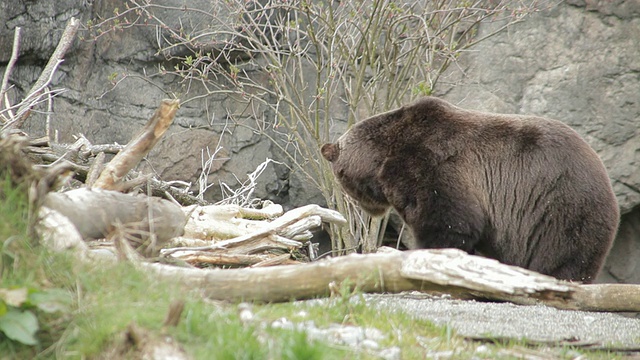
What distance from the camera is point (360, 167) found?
24.2 ft

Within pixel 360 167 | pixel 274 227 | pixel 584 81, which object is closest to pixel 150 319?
pixel 274 227

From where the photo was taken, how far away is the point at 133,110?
435 inches

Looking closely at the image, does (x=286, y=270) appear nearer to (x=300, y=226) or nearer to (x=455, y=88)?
(x=300, y=226)

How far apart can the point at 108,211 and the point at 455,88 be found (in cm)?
706

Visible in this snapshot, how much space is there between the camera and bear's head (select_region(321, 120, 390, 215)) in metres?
7.25

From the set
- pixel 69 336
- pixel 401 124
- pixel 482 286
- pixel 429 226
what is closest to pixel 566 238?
pixel 429 226

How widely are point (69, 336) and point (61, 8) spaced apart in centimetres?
866

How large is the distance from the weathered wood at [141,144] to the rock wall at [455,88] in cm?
456

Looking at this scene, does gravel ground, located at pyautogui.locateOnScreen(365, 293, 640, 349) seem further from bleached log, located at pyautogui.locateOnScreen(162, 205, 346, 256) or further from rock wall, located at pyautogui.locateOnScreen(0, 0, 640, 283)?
rock wall, located at pyautogui.locateOnScreen(0, 0, 640, 283)

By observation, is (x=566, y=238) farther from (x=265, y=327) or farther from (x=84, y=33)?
(x=84, y=33)

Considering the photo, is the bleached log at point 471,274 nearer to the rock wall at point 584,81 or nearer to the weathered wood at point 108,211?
the weathered wood at point 108,211

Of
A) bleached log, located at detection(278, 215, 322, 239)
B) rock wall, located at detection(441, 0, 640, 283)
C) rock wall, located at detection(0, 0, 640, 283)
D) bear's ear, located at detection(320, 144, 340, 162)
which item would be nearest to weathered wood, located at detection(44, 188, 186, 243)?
bleached log, located at detection(278, 215, 322, 239)

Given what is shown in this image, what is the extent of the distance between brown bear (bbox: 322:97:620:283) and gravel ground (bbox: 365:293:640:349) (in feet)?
3.85

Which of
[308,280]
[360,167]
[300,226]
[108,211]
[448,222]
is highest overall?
[108,211]
